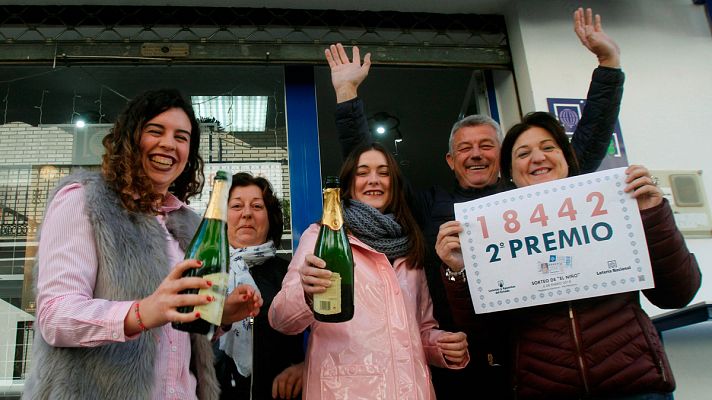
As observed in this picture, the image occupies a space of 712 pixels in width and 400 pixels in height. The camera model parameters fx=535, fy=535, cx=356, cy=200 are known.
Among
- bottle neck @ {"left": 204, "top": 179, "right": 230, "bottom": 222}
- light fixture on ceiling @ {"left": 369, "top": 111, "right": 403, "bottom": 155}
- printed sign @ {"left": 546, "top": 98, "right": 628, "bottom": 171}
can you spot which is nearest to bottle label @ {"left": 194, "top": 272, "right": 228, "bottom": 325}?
bottle neck @ {"left": 204, "top": 179, "right": 230, "bottom": 222}

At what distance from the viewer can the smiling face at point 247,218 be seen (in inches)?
104

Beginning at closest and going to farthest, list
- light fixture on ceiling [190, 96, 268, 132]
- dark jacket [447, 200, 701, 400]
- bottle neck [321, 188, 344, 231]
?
dark jacket [447, 200, 701, 400] → bottle neck [321, 188, 344, 231] → light fixture on ceiling [190, 96, 268, 132]

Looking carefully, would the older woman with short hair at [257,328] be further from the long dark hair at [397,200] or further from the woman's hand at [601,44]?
the woman's hand at [601,44]

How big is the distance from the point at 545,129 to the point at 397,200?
0.65 metres

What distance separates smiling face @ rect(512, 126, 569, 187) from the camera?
1.94 meters

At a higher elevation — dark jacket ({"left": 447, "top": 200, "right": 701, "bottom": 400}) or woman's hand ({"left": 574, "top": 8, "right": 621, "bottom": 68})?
woman's hand ({"left": 574, "top": 8, "right": 621, "bottom": 68})

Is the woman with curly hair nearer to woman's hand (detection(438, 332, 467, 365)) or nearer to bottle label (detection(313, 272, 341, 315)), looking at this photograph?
bottle label (detection(313, 272, 341, 315))

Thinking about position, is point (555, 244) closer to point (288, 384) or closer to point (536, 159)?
point (536, 159)

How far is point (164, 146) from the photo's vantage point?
1554mm

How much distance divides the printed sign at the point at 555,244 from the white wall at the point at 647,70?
1.92 meters

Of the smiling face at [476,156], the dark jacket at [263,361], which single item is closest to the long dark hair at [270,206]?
the dark jacket at [263,361]

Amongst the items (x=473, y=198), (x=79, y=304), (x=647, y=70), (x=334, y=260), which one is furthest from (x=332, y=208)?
(x=647, y=70)

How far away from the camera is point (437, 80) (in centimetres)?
463

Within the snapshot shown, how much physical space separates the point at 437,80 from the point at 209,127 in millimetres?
2036
